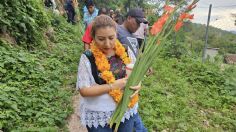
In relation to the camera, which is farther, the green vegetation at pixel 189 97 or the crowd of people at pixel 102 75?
the green vegetation at pixel 189 97

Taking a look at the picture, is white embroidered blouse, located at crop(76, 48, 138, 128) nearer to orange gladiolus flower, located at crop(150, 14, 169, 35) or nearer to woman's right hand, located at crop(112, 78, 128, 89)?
woman's right hand, located at crop(112, 78, 128, 89)

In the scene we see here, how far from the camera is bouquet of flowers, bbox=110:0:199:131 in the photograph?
2260mm

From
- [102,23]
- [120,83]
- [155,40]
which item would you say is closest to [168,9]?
[155,40]

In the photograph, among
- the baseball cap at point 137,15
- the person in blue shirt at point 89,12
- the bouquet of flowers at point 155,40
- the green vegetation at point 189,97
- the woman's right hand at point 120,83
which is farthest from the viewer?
the person in blue shirt at point 89,12

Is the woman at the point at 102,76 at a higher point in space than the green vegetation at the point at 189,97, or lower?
higher

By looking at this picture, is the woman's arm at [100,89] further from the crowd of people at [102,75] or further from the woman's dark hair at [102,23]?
the woman's dark hair at [102,23]

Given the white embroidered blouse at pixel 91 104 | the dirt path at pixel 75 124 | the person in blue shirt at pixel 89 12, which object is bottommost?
the dirt path at pixel 75 124

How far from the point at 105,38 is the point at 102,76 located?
266 millimetres

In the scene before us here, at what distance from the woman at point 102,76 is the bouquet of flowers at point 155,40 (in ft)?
0.26

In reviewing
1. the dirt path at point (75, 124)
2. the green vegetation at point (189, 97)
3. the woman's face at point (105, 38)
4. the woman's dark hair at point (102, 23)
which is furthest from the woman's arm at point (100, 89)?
the green vegetation at point (189, 97)

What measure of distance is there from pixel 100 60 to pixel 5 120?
6.81ft

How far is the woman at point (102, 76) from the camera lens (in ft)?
8.06

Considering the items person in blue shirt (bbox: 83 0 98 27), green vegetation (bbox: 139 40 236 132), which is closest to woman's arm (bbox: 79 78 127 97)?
green vegetation (bbox: 139 40 236 132)

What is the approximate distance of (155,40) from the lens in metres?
2.34
